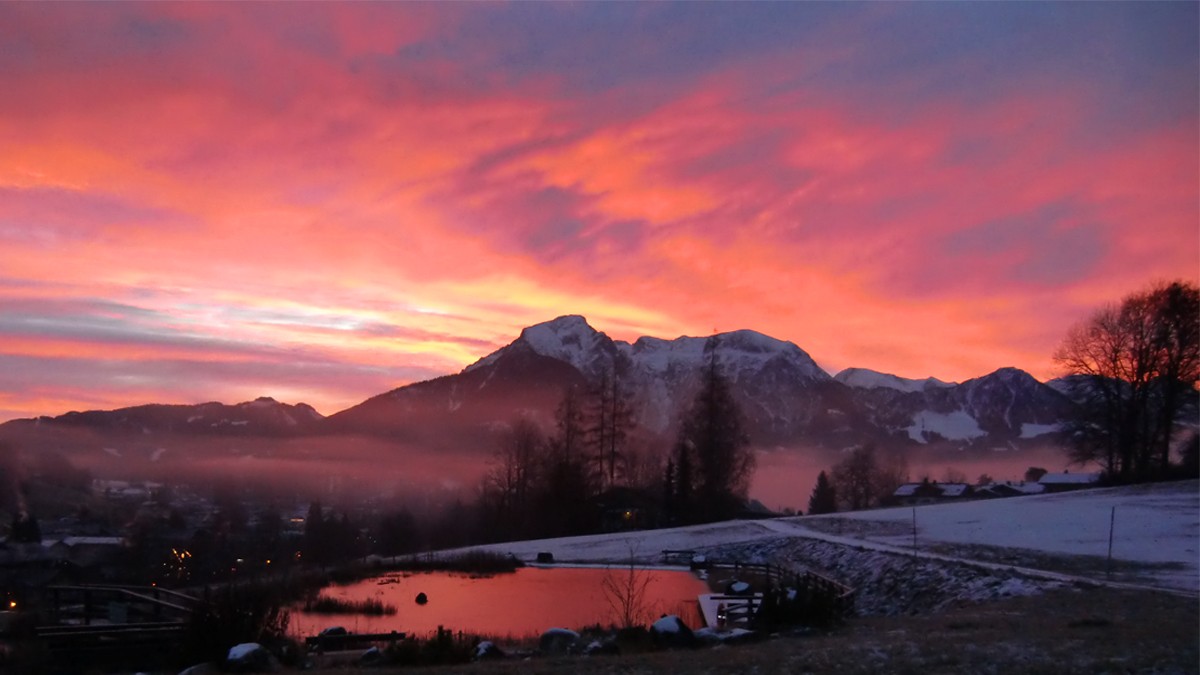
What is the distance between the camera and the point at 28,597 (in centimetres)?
2027

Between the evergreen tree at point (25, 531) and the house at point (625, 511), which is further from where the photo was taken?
the house at point (625, 511)

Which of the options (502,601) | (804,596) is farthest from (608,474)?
(804,596)

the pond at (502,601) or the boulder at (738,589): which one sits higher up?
the boulder at (738,589)

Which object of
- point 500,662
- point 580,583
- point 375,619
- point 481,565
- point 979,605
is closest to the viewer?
point 500,662

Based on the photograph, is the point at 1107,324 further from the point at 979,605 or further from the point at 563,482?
the point at 979,605

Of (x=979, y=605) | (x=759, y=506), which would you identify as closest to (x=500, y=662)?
(x=979, y=605)

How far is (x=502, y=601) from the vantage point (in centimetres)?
3092

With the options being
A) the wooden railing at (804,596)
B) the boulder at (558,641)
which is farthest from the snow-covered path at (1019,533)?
the boulder at (558,641)

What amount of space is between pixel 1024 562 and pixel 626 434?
53.4m

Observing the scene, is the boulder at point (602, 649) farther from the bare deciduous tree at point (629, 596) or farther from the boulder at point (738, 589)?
the boulder at point (738, 589)

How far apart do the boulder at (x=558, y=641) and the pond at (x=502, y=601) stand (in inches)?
171

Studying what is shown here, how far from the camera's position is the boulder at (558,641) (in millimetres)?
17172

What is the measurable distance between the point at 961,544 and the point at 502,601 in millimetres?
19147

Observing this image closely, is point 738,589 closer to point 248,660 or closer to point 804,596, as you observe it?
point 804,596
